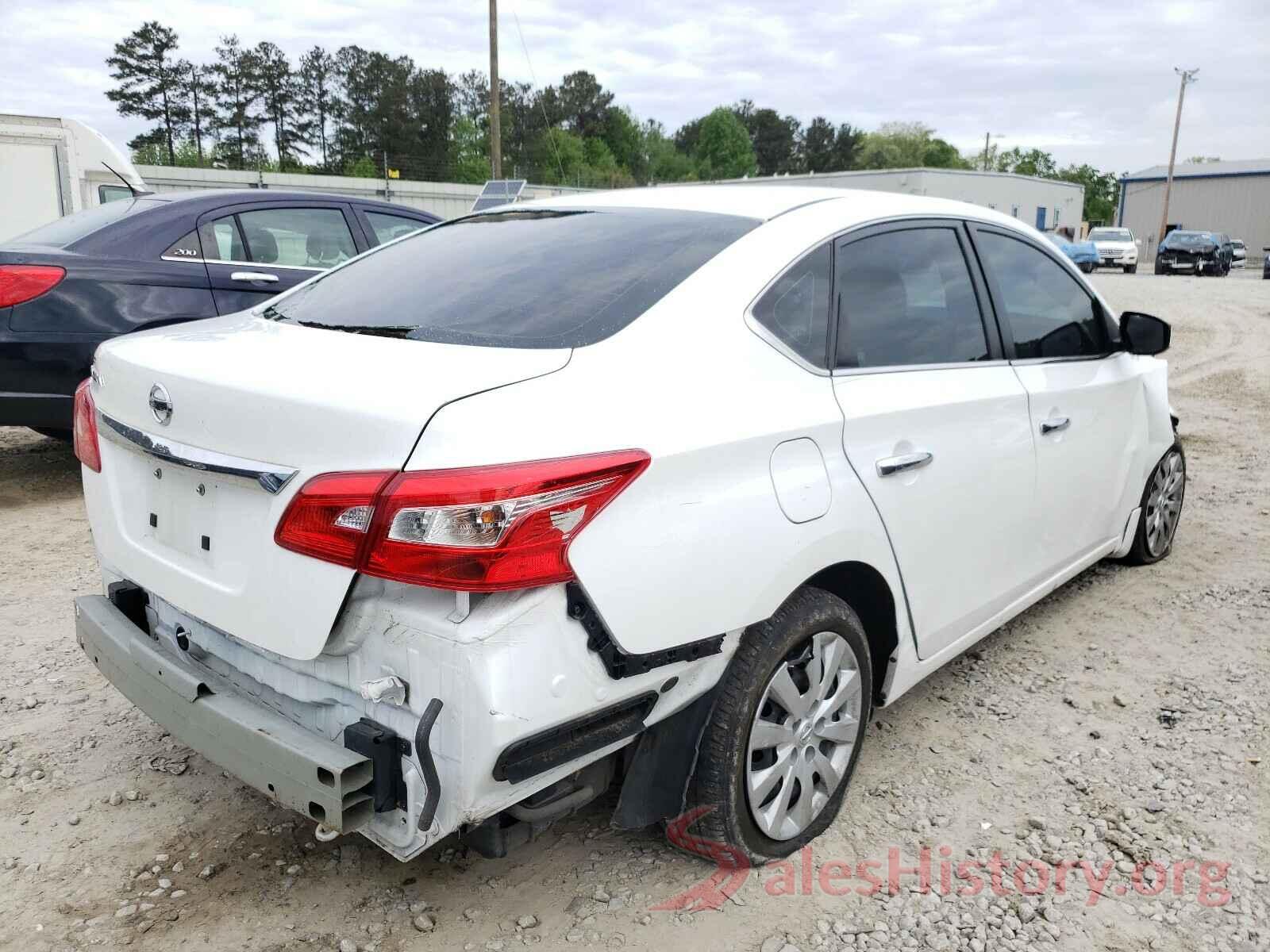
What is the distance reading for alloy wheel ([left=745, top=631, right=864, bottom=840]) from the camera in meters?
2.36

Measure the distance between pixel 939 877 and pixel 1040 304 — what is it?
199cm

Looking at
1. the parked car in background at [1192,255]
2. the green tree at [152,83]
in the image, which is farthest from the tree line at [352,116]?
the parked car in background at [1192,255]

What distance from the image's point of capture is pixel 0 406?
5.14m

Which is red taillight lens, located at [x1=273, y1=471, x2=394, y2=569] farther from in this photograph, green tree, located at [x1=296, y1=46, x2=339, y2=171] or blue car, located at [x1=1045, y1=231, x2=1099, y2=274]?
green tree, located at [x1=296, y1=46, x2=339, y2=171]

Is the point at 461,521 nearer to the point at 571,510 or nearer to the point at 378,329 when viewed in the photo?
the point at 571,510

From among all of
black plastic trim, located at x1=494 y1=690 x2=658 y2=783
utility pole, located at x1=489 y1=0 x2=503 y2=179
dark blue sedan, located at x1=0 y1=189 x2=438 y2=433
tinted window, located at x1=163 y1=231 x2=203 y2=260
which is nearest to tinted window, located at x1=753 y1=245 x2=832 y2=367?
black plastic trim, located at x1=494 y1=690 x2=658 y2=783

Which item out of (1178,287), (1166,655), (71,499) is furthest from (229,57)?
(1166,655)

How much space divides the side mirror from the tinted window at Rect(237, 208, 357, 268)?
4.23 meters

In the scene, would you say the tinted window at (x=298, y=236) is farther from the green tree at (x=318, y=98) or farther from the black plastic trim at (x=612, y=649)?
the green tree at (x=318, y=98)

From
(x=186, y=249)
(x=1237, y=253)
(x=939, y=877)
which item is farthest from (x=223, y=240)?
(x=1237, y=253)

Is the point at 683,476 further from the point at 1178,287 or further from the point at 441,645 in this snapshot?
the point at 1178,287

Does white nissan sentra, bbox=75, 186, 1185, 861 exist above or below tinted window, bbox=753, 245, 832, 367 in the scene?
below

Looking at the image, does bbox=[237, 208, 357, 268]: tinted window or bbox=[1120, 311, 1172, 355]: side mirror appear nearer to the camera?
bbox=[1120, 311, 1172, 355]: side mirror

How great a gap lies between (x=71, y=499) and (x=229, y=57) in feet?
206
